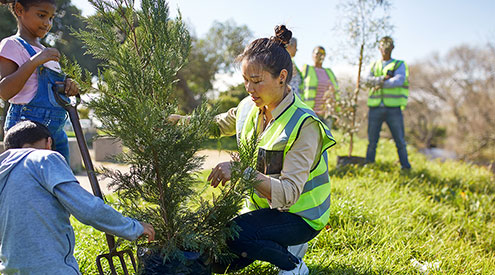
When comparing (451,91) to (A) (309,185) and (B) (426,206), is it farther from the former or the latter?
(A) (309,185)

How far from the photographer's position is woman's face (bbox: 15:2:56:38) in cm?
259

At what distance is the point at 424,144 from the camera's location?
2645cm

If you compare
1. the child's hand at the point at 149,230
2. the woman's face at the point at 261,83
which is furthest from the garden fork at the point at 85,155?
the woman's face at the point at 261,83

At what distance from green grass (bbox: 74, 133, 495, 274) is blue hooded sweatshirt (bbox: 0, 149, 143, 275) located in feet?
3.56

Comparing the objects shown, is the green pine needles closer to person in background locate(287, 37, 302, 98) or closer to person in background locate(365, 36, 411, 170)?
person in background locate(287, 37, 302, 98)

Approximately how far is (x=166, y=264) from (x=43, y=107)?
52.8 inches

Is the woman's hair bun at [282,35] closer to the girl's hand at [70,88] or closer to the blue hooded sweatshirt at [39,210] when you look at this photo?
the girl's hand at [70,88]

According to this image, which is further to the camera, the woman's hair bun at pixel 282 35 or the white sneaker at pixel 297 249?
the white sneaker at pixel 297 249

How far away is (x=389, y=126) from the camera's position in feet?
23.4

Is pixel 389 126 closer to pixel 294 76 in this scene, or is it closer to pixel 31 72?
pixel 294 76

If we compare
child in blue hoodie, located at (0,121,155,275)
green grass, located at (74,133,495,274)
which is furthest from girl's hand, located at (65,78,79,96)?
green grass, located at (74,133,495,274)

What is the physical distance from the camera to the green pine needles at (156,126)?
2.07 metres

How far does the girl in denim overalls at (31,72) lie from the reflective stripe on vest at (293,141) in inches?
47.7

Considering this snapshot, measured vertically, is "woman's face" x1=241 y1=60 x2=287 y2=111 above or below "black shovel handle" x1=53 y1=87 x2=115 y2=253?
above
